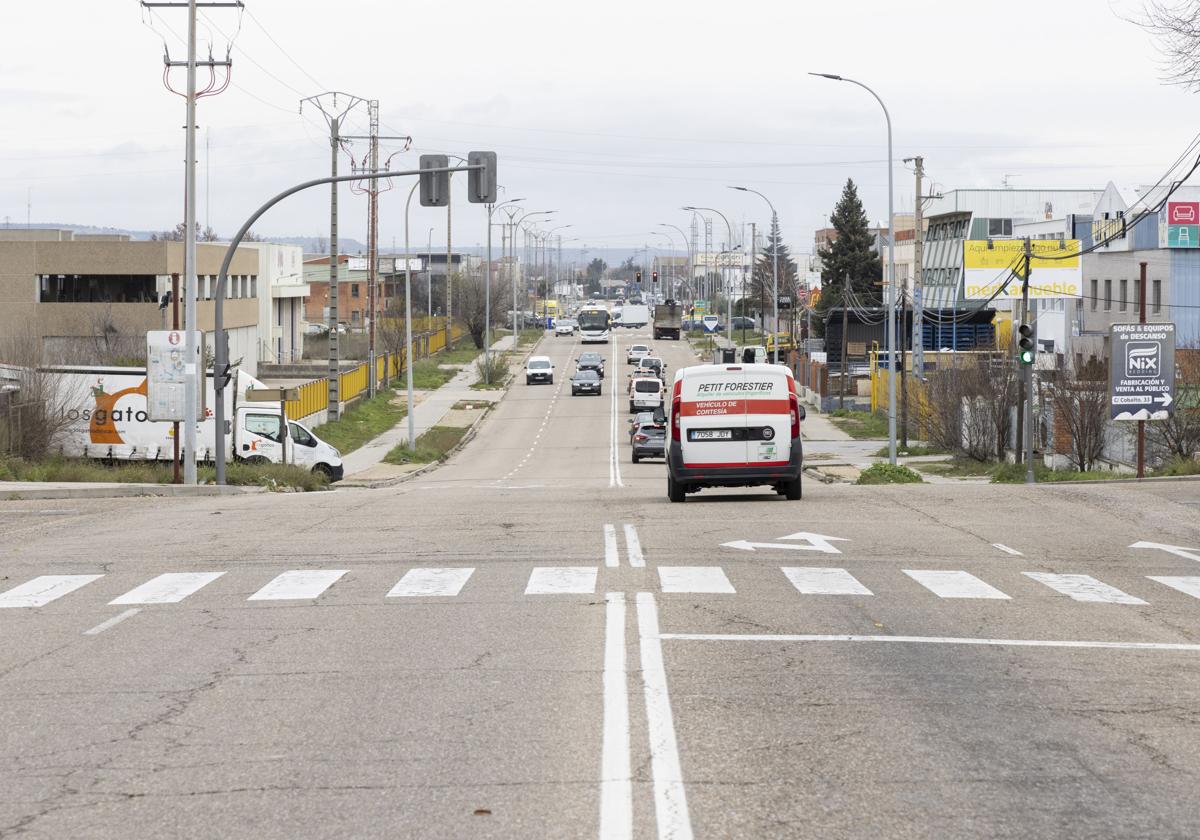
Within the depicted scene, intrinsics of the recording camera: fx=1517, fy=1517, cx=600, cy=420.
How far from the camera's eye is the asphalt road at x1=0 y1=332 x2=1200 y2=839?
6.73 meters

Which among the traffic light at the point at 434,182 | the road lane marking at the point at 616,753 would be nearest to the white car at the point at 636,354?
the traffic light at the point at 434,182

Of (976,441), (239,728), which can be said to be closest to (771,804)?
(239,728)

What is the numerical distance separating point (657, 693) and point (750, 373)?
1476 cm

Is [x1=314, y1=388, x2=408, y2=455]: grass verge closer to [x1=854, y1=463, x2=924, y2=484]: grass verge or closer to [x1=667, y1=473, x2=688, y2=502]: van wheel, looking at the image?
[x1=854, y1=463, x2=924, y2=484]: grass verge

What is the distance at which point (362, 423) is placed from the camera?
62.6 metres

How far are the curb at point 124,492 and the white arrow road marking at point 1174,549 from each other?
17848mm

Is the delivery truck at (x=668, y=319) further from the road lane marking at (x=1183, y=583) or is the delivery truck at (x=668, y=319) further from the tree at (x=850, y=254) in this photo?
the road lane marking at (x=1183, y=583)

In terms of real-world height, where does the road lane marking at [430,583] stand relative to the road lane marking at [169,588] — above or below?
above

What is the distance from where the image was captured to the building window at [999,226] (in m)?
105

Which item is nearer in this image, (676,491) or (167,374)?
(676,491)

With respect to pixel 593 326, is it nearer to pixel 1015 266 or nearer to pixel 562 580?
pixel 1015 266

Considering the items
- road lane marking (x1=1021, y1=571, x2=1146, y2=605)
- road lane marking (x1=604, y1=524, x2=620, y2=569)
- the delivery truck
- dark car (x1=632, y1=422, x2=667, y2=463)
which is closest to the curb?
road lane marking (x1=604, y1=524, x2=620, y2=569)

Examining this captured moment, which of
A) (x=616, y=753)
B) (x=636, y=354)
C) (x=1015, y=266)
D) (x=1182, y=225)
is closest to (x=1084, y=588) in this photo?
(x=616, y=753)

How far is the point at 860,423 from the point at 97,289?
112 feet
